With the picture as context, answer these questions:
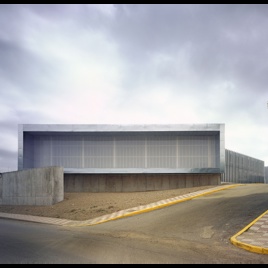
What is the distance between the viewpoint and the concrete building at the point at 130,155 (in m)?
25.1

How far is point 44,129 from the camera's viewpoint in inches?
1000

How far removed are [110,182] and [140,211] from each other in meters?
9.83

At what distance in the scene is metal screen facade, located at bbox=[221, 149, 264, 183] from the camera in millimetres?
31672

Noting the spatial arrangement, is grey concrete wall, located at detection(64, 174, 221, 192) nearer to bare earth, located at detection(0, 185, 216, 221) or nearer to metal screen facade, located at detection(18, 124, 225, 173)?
metal screen facade, located at detection(18, 124, 225, 173)

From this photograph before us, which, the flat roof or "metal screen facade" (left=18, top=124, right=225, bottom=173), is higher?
the flat roof

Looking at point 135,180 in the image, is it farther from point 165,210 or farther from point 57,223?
point 57,223

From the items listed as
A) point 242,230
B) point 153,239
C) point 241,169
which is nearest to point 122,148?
point 153,239

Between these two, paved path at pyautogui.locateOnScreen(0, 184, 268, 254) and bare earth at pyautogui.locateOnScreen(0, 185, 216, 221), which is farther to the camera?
bare earth at pyautogui.locateOnScreen(0, 185, 216, 221)

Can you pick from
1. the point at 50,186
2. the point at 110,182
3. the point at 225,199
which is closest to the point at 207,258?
the point at 225,199

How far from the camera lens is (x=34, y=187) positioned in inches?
820

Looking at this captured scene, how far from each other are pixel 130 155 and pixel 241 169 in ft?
52.7

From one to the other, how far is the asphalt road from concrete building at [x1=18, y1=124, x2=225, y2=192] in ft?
28.5

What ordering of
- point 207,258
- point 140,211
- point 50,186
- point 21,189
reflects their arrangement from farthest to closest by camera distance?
1. point 21,189
2. point 50,186
3. point 140,211
4. point 207,258

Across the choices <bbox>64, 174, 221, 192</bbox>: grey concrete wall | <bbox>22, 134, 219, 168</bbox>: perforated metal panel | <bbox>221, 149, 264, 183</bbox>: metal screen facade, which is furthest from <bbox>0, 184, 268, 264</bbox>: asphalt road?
<bbox>221, 149, 264, 183</bbox>: metal screen facade
